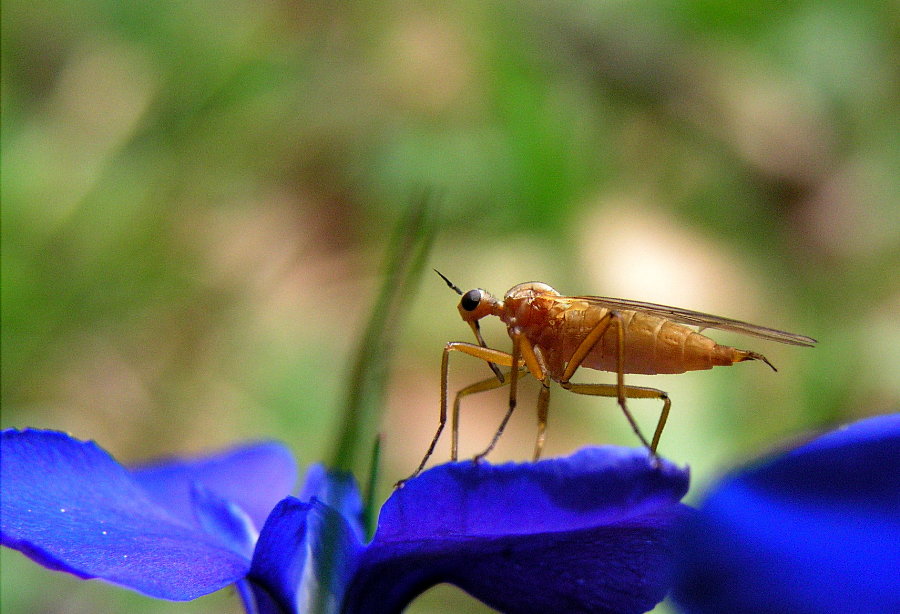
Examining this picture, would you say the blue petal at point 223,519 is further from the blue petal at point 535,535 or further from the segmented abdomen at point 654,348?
the segmented abdomen at point 654,348

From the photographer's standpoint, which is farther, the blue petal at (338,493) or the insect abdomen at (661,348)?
the insect abdomen at (661,348)

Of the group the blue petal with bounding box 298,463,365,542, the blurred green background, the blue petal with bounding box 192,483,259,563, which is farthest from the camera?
the blurred green background

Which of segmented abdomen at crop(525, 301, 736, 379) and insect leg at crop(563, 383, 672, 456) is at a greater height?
segmented abdomen at crop(525, 301, 736, 379)

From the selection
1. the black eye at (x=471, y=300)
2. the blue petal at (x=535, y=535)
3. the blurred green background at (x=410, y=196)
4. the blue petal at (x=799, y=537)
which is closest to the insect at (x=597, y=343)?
the black eye at (x=471, y=300)

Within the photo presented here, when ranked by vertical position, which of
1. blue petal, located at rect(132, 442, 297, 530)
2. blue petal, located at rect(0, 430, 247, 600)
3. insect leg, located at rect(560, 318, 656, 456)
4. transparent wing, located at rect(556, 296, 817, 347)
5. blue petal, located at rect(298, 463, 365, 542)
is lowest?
blue petal, located at rect(132, 442, 297, 530)

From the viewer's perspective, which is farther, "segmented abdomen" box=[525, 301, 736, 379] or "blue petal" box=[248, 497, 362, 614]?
"segmented abdomen" box=[525, 301, 736, 379]

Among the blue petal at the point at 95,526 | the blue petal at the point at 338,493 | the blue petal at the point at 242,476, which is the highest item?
the blue petal at the point at 338,493

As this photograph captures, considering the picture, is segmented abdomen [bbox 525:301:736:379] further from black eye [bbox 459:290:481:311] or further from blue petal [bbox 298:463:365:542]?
blue petal [bbox 298:463:365:542]

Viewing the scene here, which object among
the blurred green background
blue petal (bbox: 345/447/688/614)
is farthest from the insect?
the blurred green background

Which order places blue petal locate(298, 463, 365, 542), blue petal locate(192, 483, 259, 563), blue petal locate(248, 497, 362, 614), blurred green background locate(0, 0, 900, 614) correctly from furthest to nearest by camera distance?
blurred green background locate(0, 0, 900, 614), blue petal locate(192, 483, 259, 563), blue petal locate(248, 497, 362, 614), blue petal locate(298, 463, 365, 542)
